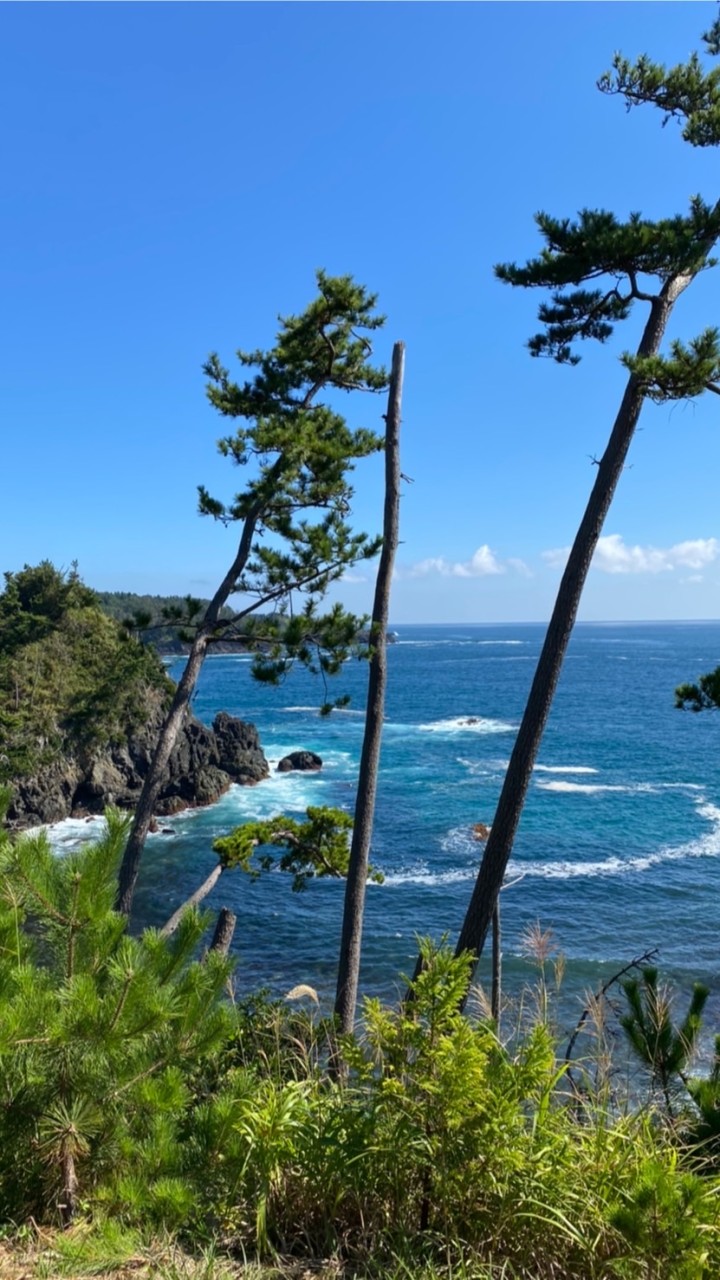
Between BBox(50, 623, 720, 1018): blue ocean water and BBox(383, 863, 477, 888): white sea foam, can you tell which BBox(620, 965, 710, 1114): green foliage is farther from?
BBox(383, 863, 477, 888): white sea foam

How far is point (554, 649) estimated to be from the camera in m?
6.24

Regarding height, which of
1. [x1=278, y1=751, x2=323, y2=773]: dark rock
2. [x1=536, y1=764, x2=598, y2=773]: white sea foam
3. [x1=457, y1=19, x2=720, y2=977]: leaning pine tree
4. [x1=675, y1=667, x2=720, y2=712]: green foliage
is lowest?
[x1=536, y1=764, x2=598, y2=773]: white sea foam

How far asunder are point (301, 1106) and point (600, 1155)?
3.64 ft

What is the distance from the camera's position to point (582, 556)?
20.3 feet

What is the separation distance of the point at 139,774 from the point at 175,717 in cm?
2547

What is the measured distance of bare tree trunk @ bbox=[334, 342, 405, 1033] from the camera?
7996mm

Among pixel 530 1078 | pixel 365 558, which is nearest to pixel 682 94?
pixel 365 558

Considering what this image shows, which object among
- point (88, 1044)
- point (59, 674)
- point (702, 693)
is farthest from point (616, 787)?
point (88, 1044)

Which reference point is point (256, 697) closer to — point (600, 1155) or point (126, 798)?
point (126, 798)

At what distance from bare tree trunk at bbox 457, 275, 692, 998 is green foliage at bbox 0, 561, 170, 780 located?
2444 centimetres

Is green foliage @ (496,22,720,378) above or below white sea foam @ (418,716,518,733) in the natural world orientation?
above

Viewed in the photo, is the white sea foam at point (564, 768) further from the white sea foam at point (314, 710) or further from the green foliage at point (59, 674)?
the white sea foam at point (314, 710)

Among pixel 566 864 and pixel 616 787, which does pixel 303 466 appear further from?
pixel 616 787

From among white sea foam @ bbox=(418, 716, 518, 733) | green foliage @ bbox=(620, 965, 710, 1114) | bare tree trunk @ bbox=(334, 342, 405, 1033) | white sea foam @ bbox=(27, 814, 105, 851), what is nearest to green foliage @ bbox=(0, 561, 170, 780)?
white sea foam @ bbox=(27, 814, 105, 851)
